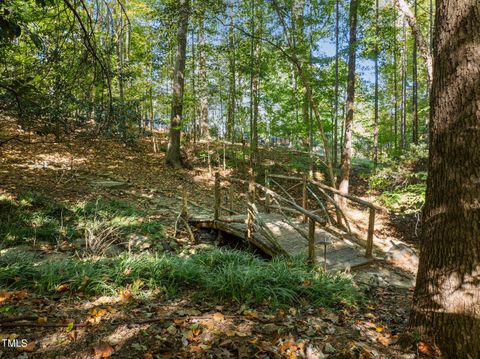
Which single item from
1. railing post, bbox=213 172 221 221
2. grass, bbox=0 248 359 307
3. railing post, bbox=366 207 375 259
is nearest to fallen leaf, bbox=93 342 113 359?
grass, bbox=0 248 359 307

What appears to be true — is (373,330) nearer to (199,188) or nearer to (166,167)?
(199,188)

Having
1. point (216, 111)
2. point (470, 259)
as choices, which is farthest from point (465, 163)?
point (216, 111)

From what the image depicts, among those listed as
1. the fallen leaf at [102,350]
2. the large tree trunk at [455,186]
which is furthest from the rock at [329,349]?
the fallen leaf at [102,350]

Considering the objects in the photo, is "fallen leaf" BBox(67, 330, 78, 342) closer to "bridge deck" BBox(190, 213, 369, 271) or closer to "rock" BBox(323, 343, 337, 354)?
"rock" BBox(323, 343, 337, 354)

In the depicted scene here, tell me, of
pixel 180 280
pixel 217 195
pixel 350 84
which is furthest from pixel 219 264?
pixel 350 84

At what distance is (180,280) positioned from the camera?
4.15m

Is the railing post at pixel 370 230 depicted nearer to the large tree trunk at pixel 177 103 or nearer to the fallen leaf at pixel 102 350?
the fallen leaf at pixel 102 350

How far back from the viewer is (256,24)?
1174cm

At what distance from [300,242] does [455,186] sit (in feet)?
13.5

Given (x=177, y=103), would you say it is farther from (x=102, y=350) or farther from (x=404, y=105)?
(x=404, y=105)

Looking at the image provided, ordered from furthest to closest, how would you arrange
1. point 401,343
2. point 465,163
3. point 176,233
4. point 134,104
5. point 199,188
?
point 199,188 → point 134,104 → point 176,233 → point 401,343 → point 465,163

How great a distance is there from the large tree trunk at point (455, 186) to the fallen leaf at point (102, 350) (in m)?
2.66

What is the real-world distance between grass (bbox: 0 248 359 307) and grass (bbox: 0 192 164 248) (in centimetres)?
176

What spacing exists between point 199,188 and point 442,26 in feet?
33.4
